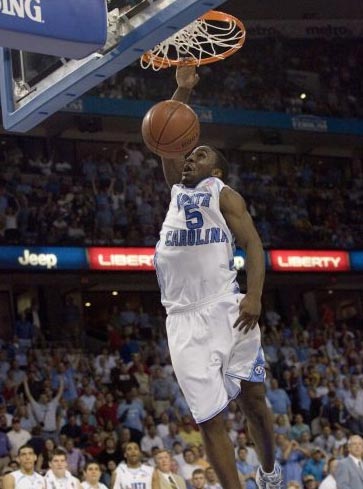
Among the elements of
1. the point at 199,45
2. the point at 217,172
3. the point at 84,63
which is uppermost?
the point at 199,45

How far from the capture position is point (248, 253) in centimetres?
470

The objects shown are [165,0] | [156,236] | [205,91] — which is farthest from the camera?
[205,91]

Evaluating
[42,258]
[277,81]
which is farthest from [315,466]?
[277,81]

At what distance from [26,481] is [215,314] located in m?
5.28

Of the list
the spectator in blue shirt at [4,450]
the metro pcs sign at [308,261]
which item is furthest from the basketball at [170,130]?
the metro pcs sign at [308,261]

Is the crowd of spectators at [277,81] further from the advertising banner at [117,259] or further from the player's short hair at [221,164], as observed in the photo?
the player's short hair at [221,164]

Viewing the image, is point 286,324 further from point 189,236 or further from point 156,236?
point 189,236

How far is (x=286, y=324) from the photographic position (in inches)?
864

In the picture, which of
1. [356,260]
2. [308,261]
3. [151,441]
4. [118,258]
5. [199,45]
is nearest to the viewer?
[199,45]

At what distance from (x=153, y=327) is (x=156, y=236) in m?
1.84

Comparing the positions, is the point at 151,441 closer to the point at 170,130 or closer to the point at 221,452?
the point at 221,452

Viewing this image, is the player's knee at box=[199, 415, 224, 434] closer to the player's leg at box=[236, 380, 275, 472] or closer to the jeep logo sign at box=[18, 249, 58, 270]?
the player's leg at box=[236, 380, 275, 472]

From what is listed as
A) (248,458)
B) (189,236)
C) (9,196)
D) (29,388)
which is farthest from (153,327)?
(189,236)

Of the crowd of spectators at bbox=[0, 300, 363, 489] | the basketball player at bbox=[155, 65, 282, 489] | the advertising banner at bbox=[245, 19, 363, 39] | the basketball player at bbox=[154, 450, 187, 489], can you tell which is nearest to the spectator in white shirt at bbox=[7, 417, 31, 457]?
the crowd of spectators at bbox=[0, 300, 363, 489]
